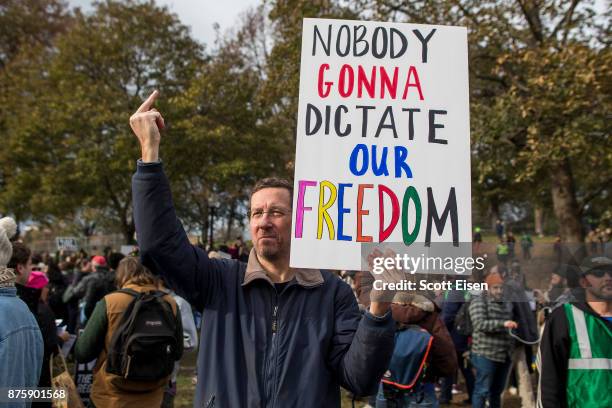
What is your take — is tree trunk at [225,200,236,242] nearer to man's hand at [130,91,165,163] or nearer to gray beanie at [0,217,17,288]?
gray beanie at [0,217,17,288]

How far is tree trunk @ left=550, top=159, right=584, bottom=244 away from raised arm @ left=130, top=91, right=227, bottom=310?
1146 centimetres

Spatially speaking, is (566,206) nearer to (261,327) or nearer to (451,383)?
(451,383)

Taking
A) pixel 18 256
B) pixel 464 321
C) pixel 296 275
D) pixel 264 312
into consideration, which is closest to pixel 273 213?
pixel 296 275

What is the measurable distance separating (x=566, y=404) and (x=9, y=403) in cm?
280

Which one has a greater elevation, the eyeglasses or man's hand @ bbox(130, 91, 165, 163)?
man's hand @ bbox(130, 91, 165, 163)

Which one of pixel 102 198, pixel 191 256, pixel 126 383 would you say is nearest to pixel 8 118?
pixel 102 198

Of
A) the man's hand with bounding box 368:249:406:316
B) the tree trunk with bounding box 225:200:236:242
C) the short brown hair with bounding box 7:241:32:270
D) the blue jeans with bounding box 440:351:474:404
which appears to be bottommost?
the blue jeans with bounding box 440:351:474:404

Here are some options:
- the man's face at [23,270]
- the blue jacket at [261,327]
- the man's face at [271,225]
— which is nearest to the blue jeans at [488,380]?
the blue jacket at [261,327]

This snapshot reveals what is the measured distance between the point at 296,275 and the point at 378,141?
0.65 meters

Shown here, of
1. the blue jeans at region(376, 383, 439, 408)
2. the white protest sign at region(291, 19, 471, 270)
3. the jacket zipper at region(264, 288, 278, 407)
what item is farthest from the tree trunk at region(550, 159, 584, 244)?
the jacket zipper at region(264, 288, 278, 407)

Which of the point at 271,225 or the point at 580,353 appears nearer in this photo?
the point at 271,225

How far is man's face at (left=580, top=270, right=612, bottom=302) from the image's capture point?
117 inches

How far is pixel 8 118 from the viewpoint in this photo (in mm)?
19844

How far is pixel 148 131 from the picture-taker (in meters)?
2.06
